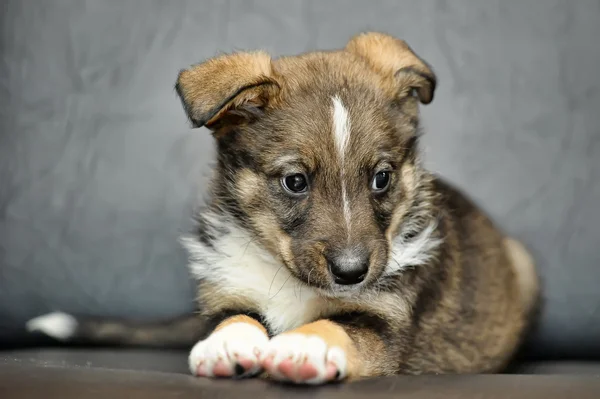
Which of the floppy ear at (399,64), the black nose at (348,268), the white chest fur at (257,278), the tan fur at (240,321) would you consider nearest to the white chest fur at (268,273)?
the white chest fur at (257,278)

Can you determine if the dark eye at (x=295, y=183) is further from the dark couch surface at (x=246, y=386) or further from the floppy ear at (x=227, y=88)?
the dark couch surface at (x=246, y=386)

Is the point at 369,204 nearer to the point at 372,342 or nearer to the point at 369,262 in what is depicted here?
the point at 369,262

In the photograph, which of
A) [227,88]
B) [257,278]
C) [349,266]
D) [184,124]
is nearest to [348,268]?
[349,266]

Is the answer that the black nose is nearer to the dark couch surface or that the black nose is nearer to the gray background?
the dark couch surface

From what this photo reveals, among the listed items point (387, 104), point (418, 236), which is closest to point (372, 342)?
point (418, 236)

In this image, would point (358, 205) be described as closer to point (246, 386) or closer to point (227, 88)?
point (227, 88)

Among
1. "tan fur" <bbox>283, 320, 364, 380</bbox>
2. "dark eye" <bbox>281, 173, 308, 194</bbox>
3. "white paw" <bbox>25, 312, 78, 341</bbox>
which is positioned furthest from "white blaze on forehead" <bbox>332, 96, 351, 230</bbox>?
"white paw" <bbox>25, 312, 78, 341</bbox>
